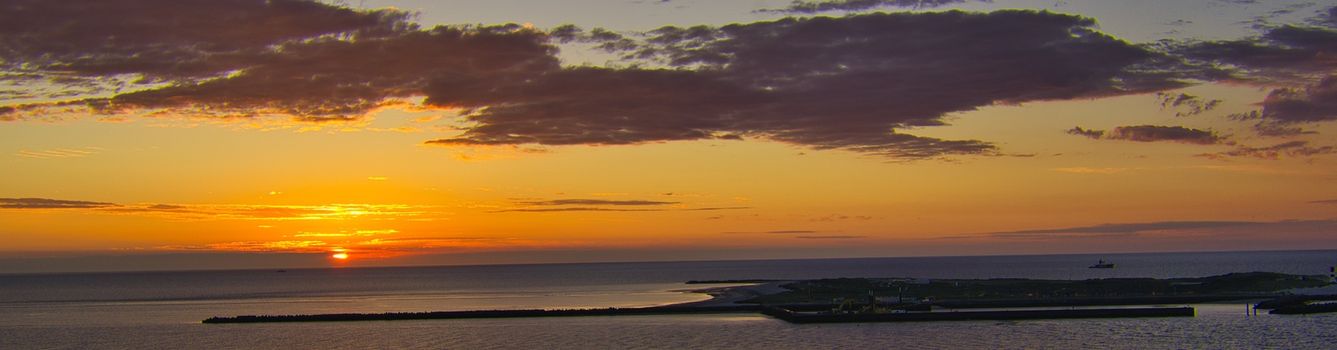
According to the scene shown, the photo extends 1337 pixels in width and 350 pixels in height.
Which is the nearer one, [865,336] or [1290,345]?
[1290,345]

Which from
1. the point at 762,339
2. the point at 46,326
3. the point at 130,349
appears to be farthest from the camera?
the point at 46,326

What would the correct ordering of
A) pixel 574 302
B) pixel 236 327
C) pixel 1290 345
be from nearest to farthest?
pixel 1290 345, pixel 236 327, pixel 574 302

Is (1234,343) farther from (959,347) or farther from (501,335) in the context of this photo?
(501,335)

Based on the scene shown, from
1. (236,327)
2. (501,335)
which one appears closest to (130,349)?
(236,327)

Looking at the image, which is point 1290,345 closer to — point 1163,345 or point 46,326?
point 1163,345

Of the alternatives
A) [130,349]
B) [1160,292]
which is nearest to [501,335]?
[130,349]

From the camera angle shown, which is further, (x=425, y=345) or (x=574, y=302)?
(x=574, y=302)
